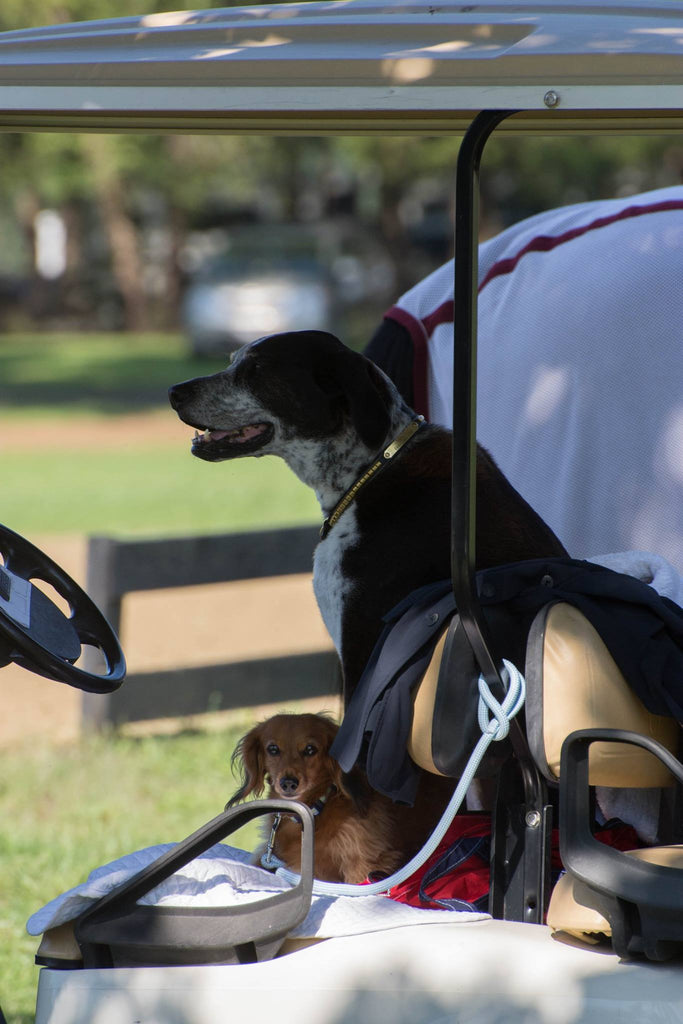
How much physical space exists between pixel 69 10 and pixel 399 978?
54.8ft

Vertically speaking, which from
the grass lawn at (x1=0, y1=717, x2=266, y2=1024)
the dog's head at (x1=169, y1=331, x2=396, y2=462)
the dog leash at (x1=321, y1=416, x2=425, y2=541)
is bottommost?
the grass lawn at (x1=0, y1=717, x2=266, y2=1024)

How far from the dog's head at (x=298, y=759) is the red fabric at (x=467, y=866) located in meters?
0.19

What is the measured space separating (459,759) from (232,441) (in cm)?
104

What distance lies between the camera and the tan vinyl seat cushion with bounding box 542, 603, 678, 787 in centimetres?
189

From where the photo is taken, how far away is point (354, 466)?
2711 mm

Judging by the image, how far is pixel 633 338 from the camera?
10.6 feet

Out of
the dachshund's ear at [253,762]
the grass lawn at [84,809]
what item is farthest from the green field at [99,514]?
the dachshund's ear at [253,762]

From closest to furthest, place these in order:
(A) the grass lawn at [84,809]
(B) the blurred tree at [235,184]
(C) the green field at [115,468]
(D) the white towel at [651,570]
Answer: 1. (D) the white towel at [651,570]
2. (A) the grass lawn at [84,809]
3. (C) the green field at [115,468]
4. (B) the blurred tree at [235,184]

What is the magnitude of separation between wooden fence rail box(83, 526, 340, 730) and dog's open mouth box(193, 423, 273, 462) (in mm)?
2736

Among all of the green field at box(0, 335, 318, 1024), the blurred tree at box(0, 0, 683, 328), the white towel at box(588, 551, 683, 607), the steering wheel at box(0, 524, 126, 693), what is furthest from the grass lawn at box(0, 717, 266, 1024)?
the blurred tree at box(0, 0, 683, 328)

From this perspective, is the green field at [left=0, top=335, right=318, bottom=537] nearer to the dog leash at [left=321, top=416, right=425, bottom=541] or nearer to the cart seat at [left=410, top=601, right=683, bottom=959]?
the dog leash at [left=321, top=416, right=425, bottom=541]

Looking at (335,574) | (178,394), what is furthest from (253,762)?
(178,394)

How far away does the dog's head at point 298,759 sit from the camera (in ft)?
7.93

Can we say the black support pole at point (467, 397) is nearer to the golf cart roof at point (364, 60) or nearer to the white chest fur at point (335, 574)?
the golf cart roof at point (364, 60)
